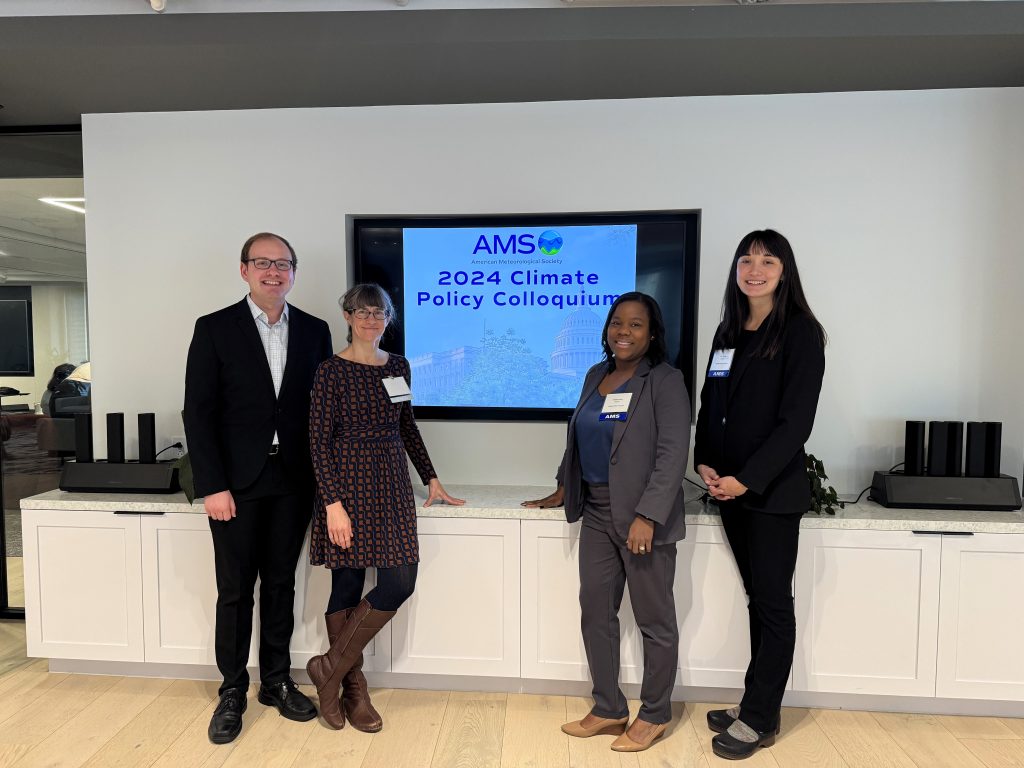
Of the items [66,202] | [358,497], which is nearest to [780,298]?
[358,497]

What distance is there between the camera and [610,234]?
2.96 m

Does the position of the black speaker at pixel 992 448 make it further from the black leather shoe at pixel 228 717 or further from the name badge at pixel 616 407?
the black leather shoe at pixel 228 717

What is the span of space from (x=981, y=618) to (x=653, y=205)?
2.04 metres

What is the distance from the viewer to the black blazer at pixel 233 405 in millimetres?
2334

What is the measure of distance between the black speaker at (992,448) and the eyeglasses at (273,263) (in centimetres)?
275

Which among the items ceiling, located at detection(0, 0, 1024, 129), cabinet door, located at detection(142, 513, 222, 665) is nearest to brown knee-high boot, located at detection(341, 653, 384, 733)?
cabinet door, located at detection(142, 513, 222, 665)

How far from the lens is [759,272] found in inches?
85.6

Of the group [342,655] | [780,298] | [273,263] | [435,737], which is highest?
[273,263]

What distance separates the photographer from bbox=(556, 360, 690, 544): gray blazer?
2.15 m

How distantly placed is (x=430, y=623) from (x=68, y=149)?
2.90m

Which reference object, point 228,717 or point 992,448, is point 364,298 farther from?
point 992,448

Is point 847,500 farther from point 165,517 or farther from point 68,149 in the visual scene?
point 68,149

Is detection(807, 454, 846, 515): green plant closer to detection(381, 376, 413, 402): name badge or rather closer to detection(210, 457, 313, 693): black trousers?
detection(381, 376, 413, 402): name badge

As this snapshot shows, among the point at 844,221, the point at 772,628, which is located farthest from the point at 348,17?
the point at 772,628
